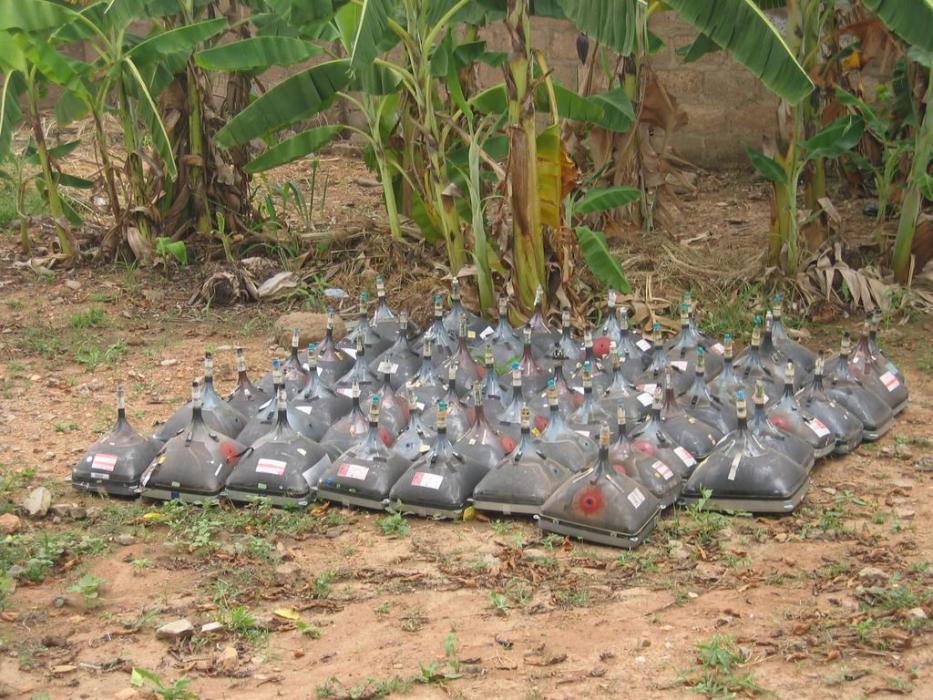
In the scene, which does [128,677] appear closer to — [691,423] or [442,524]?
[442,524]

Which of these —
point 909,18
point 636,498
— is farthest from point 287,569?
point 909,18

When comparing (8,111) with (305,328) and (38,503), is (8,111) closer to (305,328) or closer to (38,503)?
(305,328)

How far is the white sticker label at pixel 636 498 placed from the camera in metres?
4.81

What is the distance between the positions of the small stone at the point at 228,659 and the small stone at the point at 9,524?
148 centimetres

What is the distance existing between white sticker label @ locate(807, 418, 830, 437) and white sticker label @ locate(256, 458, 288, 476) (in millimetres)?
2300

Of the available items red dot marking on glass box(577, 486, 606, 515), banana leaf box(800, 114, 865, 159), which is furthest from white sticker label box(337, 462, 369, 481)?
banana leaf box(800, 114, 865, 159)

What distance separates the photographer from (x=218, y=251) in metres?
9.28

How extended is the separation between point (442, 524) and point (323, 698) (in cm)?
140

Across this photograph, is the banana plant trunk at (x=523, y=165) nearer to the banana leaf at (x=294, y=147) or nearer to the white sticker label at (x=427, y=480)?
the banana leaf at (x=294, y=147)

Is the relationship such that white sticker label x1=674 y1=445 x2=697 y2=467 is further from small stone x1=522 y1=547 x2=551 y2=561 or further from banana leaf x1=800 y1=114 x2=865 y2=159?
banana leaf x1=800 y1=114 x2=865 y2=159

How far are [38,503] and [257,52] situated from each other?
3560mm

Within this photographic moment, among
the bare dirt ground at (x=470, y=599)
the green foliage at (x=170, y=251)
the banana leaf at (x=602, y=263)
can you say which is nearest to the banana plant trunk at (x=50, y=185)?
the green foliage at (x=170, y=251)

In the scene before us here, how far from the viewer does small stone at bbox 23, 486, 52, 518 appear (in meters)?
5.29

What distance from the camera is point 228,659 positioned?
407 cm
